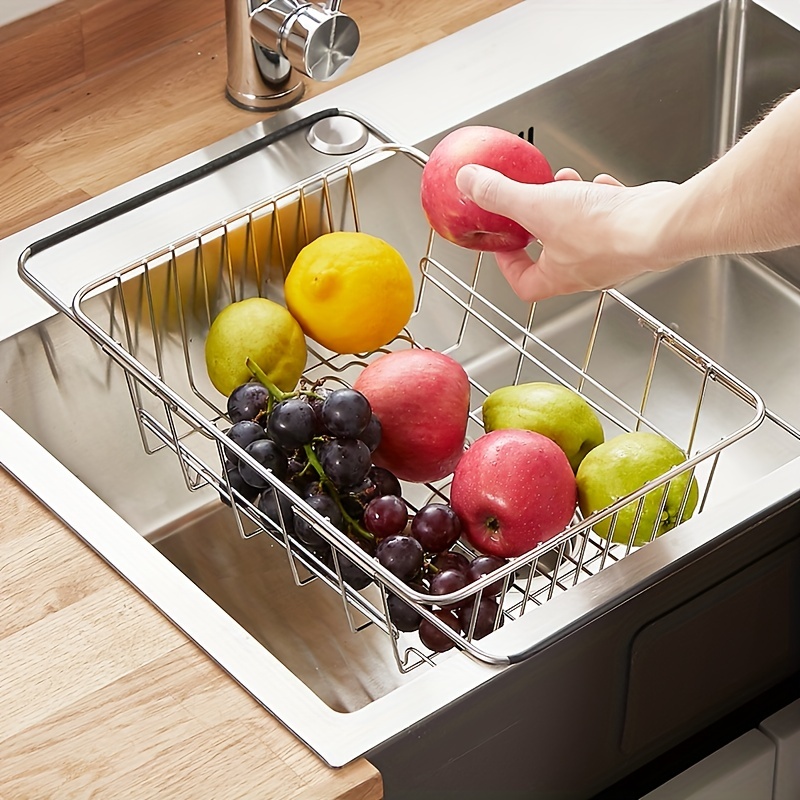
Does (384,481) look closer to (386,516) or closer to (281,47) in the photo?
(386,516)

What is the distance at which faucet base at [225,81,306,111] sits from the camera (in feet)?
4.04

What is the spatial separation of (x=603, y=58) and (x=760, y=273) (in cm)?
28

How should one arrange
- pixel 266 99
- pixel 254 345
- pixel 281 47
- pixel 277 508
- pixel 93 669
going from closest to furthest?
pixel 93 669 < pixel 277 508 < pixel 254 345 < pixel 281 47 < pixel 266 99

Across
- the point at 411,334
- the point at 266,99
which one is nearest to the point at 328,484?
the point at 411,334

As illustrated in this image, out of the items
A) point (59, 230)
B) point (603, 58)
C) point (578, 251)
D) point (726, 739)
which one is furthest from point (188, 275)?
point (726, 739)

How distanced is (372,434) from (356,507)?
0.05 metres

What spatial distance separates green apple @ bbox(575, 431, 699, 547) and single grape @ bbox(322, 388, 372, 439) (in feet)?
0.56

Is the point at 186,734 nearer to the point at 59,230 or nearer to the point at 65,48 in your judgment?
the point at 59,230

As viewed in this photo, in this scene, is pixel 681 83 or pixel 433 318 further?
pixel 681 83

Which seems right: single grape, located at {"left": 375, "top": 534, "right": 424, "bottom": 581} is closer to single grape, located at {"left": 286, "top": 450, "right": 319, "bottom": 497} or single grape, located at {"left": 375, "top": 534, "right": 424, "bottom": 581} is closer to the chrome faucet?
single grape, located at {"left": 286, "top": 450, "right": 319, "bottom": 497}

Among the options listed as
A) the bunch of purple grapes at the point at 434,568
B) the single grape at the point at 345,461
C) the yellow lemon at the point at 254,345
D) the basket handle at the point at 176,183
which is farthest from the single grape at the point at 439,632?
the basket handle at the point at 176,183

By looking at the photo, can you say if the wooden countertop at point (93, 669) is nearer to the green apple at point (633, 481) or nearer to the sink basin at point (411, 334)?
the sink basin at point (411, 334)

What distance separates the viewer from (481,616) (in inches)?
34.6

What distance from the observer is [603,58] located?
129 centimetres
